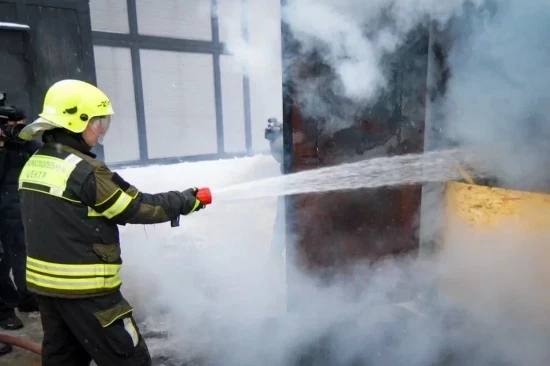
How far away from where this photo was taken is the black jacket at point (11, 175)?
3.52 meters

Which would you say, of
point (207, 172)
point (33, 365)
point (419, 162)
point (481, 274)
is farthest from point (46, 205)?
point (207, 172)

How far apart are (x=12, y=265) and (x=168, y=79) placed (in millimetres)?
6719

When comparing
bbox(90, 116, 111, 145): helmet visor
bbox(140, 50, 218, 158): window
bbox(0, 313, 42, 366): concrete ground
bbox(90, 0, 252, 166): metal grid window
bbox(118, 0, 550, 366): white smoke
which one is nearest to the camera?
bbox(90, 116, 111, 145): helmet visor

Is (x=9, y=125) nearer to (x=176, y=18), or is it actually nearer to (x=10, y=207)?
(x=10, y=207)

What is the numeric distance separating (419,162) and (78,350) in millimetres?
2625

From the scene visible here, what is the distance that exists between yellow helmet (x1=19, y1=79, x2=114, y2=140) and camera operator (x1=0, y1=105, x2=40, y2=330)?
1.69 m

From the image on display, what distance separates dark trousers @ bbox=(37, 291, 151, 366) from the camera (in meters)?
2.03

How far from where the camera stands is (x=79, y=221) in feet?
6.47

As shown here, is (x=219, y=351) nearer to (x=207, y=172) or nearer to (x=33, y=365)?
(x=33, y=365)

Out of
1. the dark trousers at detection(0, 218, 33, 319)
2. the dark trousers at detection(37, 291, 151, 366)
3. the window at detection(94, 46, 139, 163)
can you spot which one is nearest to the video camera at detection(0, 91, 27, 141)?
the dark trousers at detection(0, 218, 33, 319)

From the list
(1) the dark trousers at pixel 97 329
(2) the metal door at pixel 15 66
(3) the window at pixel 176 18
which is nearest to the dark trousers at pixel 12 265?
(1) the dark trousers at pixel 97 329

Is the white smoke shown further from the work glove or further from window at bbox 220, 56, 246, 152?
window at bbox 220, 56, 246, 152

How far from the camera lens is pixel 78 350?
7.39 feet

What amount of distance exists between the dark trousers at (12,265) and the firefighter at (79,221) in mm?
1795
